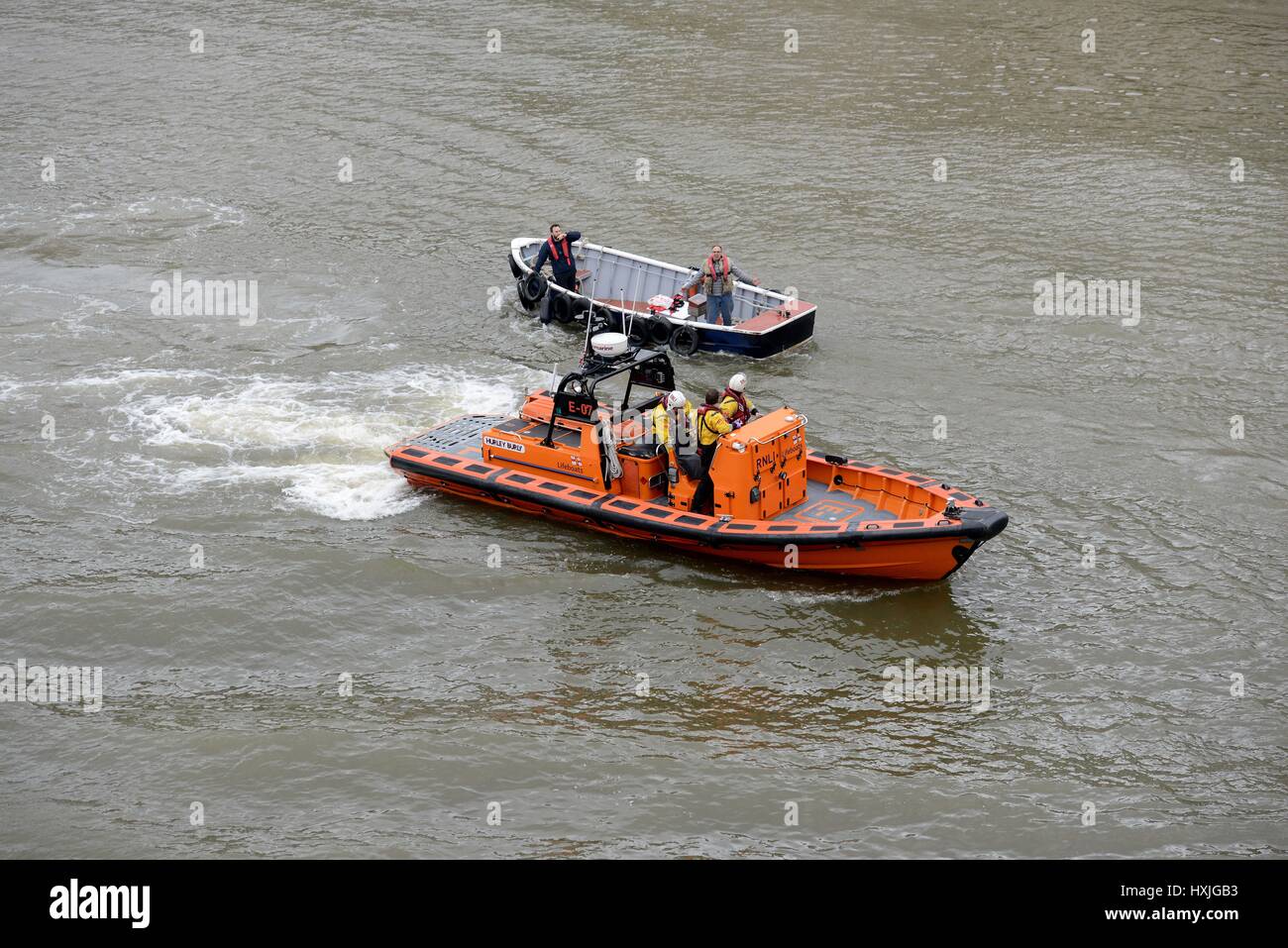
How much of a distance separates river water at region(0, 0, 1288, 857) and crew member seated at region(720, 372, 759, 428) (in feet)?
5.65

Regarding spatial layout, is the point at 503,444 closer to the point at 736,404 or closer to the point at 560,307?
the point at 736,404

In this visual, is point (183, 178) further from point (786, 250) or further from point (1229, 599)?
point (1229, 599)

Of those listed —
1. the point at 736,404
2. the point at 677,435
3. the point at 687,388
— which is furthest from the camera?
the point at 687,388

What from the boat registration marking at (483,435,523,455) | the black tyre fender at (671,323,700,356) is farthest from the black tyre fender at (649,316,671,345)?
the boat registration marking at (483,435,523,455)

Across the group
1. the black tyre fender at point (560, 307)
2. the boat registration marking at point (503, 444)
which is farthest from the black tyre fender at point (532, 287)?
the boat registration marking at point (503, 444)

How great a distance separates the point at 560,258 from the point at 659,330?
236 cm

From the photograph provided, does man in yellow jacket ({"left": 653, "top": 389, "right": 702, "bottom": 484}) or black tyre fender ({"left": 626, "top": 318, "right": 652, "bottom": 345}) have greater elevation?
black tyre fender ({"left": 626, "top": 318, "right": 652, "bottom": 345})

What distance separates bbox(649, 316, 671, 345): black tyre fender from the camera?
2152 cm

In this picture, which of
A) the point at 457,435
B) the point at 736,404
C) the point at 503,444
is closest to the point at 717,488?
the point at 736,404

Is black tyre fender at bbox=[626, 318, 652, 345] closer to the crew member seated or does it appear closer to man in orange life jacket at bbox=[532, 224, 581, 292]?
man in orange life jacket at bbox=[532, 224, 581, 292]

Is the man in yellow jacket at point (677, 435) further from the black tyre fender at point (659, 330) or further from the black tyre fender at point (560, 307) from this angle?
the black tyre fender at point (560, 307)

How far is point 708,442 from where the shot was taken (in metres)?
15.4

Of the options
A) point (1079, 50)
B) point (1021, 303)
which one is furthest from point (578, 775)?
point (1079, 50)

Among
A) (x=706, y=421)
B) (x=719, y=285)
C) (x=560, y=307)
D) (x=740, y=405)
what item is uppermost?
(x=719, y=285)
